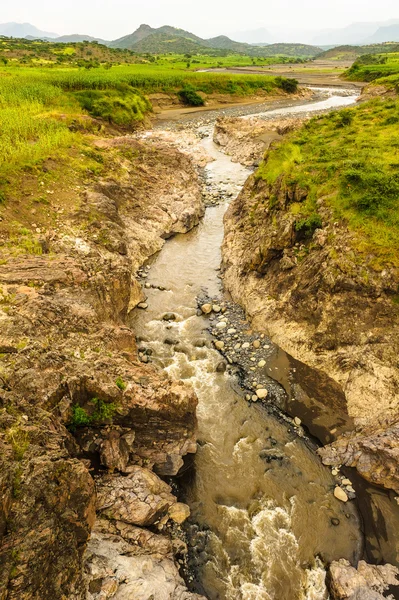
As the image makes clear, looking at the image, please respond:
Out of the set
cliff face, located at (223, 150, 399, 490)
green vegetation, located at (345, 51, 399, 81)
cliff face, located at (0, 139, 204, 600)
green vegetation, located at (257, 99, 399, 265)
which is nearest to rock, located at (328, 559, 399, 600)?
cliff face, located at (223, 150, 399, 490)

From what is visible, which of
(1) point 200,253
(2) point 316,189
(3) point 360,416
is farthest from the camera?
(1) point 200,253

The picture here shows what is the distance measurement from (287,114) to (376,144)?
59.6 m

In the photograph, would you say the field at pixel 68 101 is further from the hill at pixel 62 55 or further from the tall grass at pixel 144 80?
the hill at pixel 62 55

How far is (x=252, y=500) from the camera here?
14.6 m

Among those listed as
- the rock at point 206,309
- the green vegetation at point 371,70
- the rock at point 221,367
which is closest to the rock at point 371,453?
the rock at point 221,367

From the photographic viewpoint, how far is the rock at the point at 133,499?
40.9ft

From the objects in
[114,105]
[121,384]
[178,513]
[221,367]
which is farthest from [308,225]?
[114,105]

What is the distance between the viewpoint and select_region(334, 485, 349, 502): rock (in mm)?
14532

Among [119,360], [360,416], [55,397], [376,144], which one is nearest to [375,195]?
[376,144]

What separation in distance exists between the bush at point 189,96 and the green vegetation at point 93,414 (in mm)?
99125

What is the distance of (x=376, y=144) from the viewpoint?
29.5 m

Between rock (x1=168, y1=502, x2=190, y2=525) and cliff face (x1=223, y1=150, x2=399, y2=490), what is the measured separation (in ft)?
21.9

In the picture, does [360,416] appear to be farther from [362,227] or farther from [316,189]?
[316,189]

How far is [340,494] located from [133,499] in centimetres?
844
